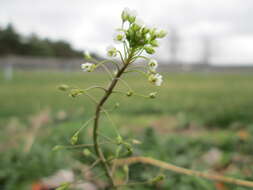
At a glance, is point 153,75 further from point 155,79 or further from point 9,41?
point 9,41

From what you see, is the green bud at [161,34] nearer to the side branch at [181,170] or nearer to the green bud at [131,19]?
the green bud at [131,19]

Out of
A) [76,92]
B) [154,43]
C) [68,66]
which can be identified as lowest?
[68,66]

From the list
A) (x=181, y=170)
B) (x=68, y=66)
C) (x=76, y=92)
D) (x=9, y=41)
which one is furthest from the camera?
(x=9, y=41)

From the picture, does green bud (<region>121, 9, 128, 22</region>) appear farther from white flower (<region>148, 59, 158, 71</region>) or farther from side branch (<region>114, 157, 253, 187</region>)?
side branch (<region>114, 157, 253, 187</region>)

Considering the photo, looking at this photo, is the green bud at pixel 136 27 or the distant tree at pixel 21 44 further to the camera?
the distant tree at pixel 21 44

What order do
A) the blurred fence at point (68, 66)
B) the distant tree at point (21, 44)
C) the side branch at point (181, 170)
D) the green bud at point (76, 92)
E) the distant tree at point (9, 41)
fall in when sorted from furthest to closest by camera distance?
1. the distant tree at point (21, 44)
2. the distant tree at point (9, 41)
3. the blurred fence at point (68, 66)
4. the side branch at point (181, 170)
5. the green bud at point (76, 92)

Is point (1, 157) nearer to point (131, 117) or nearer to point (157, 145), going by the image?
point (157, 145)

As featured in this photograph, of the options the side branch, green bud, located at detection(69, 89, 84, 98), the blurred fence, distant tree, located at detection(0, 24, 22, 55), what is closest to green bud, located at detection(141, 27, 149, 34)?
green bud, located at detection(69, 89, 84, 98)

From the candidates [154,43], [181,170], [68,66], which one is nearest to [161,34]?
Answer: [154,43]

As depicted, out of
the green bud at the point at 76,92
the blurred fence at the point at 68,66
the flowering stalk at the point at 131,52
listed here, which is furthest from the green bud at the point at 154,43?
the blurred fence at the point at 68,66

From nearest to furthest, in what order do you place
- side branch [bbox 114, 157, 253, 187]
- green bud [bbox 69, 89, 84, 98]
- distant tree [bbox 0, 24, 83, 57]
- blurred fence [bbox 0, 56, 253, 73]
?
green bud [bbox 69, 89, 84, 98], side branch [bbox 114, 157, 253, 187], blurred fence [bbox 0, 56, 253, 73], distant tree [bbox 0, 24, 83, 57]

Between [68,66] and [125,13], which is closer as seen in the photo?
[125,13]
